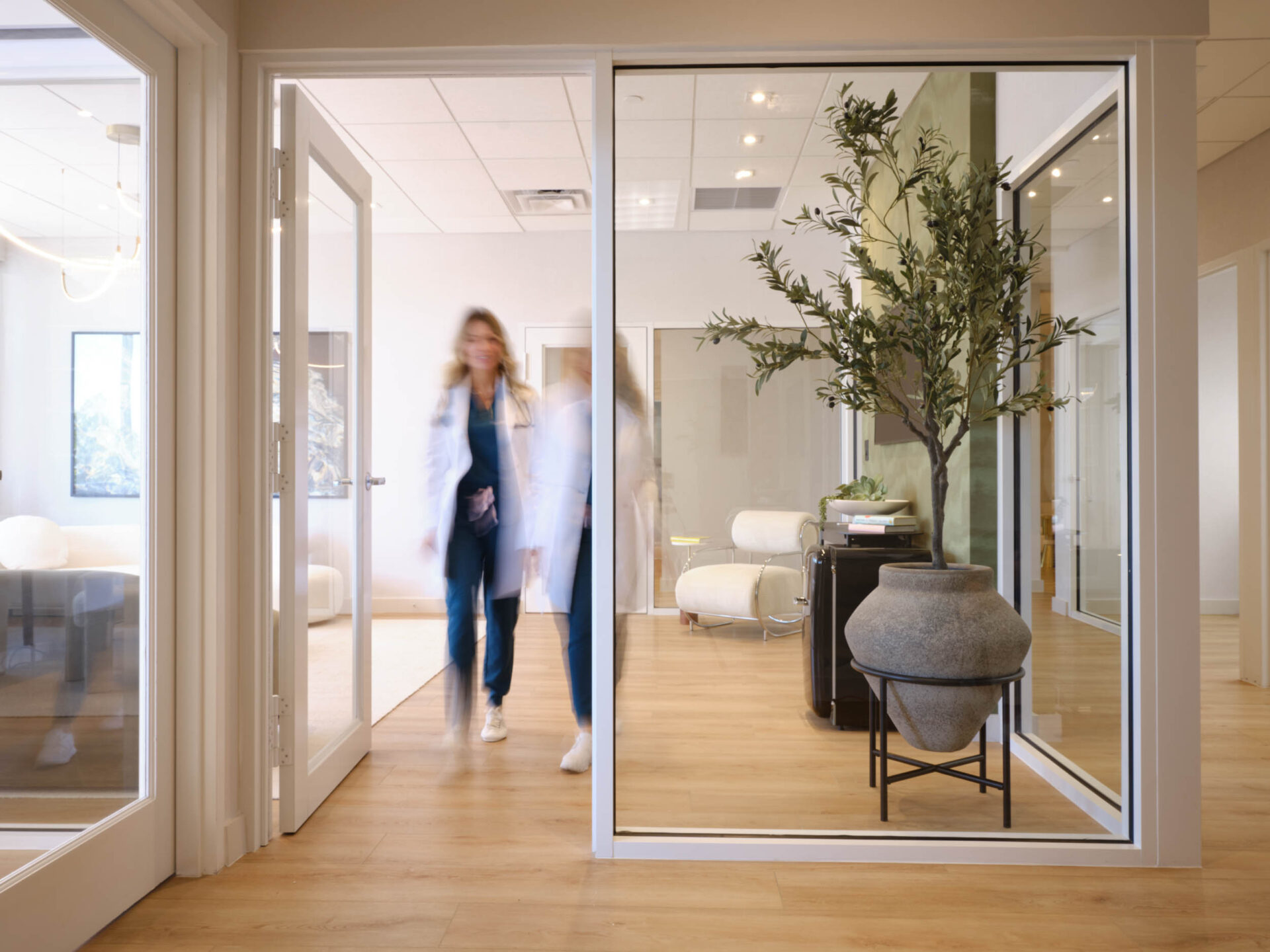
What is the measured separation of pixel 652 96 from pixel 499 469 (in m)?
1.37

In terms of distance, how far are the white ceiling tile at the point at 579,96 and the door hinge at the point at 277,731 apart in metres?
2.52

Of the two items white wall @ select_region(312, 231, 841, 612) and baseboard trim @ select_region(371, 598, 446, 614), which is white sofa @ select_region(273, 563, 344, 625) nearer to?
white wall @ select_region(312, 231, 841, 612)

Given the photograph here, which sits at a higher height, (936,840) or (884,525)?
(884,525)

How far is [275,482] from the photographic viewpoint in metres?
2.32

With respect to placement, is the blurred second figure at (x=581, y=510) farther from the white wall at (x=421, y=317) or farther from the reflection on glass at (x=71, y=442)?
the white wall at (x=421, y=317)

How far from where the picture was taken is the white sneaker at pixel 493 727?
10.3ft

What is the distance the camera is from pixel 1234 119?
405 cm

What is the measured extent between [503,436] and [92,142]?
1520 mm

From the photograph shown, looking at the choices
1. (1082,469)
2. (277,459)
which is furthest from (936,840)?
(277,459)

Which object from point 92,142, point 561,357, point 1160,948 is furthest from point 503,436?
point 1160,948

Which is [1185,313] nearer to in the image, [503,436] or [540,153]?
[503,436]

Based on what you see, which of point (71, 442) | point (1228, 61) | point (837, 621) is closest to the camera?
point (71, 442)

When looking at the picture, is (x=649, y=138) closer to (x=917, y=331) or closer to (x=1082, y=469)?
(x=917, y=331)

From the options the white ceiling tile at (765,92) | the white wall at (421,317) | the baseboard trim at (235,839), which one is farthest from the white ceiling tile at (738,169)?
the white wall at (421,317)
